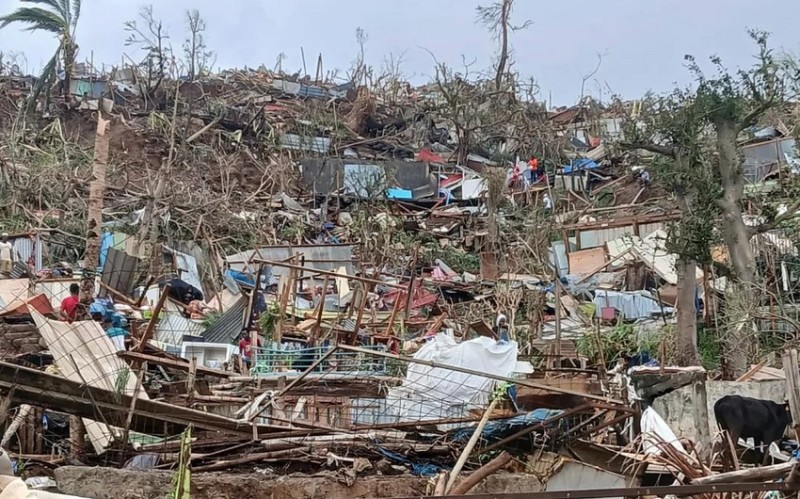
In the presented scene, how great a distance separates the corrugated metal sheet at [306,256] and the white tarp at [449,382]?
8.74 meters

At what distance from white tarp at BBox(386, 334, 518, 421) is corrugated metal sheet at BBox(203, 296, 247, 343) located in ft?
14.6

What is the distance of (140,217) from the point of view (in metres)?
17.1

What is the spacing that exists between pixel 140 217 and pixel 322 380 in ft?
35.8

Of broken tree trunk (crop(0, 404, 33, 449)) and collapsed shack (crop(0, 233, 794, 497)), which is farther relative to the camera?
broken tree trunk (crop(0, 404, 33, 449))

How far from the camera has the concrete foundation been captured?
5.63m

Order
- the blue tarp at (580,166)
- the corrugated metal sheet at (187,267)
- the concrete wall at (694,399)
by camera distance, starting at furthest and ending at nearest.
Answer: the blue tarp at (580,166) → the corrugated metal sheet at (187,267) → the concrete wall at (694,399)

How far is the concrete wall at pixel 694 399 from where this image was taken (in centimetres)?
762

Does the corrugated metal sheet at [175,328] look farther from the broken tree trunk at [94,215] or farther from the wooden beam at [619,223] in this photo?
the wooden beam at [619,223]

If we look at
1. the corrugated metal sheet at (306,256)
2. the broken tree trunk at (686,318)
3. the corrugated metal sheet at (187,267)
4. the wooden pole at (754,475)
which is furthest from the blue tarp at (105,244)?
the wooden pole at (754,475)

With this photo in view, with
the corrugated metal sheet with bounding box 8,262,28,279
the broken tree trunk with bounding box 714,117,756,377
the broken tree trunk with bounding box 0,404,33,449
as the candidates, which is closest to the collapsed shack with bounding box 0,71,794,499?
the broken tree trunk with bounding box 0,404,33,449

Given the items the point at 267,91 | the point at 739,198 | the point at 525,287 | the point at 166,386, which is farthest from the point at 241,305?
the point at 267,91

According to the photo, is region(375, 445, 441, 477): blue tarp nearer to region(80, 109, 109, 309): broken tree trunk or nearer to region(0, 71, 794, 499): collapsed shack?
region(0, 71, 794, 499): collapsed shack

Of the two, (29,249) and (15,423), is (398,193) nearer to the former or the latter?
(29,249)

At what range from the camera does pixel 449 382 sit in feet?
24.1
